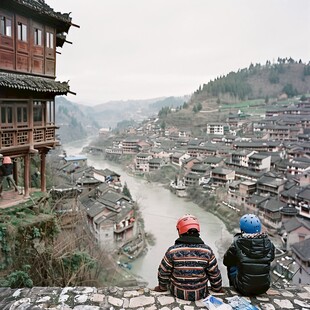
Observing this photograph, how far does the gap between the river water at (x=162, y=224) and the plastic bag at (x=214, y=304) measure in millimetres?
12033

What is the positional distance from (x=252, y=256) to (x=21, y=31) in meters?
6.30

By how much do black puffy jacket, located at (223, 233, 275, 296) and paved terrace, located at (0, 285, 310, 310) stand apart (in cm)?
18

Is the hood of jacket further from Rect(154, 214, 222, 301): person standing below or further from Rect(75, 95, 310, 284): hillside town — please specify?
Rect(75, 95, 310, 284): hillside town

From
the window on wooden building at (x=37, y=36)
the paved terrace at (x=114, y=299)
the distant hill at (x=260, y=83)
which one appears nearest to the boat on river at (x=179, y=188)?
the window on wooden building at (x=37, y=36)

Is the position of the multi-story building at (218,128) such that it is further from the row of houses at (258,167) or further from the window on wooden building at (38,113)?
the window on wooden building at (38,113)

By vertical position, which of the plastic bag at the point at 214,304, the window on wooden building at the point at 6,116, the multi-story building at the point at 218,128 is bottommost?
the multi-story building at the point at 218,128

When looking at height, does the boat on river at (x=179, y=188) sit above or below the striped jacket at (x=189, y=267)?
below

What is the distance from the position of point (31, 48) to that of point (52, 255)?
447 centimetres

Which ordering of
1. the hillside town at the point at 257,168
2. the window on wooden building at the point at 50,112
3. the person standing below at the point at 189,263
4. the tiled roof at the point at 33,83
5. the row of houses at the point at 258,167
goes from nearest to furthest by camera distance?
the person standing below at the point at 189,263 → the tiled roof at the point at 33,83 → the window on wooden building at the point at 50,112 → the hillside town at the point at 257,168 → the row of houses at the point at 258,167

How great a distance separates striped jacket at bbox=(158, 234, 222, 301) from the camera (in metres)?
2.88

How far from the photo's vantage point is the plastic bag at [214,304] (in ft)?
9.52

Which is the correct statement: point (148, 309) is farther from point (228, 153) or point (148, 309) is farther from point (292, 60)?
point (292, 60)

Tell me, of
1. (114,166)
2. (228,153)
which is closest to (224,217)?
(228,153)

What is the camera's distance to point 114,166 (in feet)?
165
